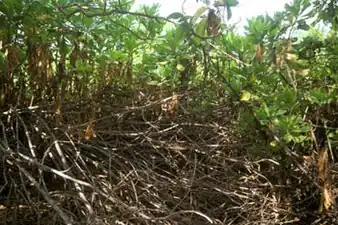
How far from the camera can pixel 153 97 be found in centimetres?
215

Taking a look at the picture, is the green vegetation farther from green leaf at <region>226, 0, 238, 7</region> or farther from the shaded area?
green leaf at <region>226, 0, 238, 7</region>

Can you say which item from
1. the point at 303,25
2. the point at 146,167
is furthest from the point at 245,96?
the point at 146,167

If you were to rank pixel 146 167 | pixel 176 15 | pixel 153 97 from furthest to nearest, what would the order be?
pixel 153 97
pixel 146 167
pixel 176 15

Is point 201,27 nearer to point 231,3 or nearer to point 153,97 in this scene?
point 231,3

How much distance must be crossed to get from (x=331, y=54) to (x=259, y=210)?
0.69 meters

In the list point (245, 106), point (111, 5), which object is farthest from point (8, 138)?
point (245, 106)

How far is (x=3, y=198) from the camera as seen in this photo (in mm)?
1809

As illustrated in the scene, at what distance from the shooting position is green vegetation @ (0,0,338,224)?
1.81 m

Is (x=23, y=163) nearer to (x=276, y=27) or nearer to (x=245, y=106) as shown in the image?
(x=245, y=106)

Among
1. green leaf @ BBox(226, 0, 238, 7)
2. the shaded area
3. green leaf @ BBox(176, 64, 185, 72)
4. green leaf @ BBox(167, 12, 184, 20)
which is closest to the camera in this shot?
green leaf @ BBox(226, 0, 238, 7)

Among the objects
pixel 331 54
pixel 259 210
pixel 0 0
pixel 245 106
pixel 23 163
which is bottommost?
pixel 259 210

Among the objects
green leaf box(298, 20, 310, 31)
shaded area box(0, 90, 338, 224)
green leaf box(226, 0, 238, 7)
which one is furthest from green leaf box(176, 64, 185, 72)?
green leaf box(226, 0, 238, 7)

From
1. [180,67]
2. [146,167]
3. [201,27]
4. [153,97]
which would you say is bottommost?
[146,167]

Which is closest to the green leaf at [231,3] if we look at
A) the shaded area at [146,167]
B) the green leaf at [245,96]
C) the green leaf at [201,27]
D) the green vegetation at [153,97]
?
the green leaf at [201,27]
